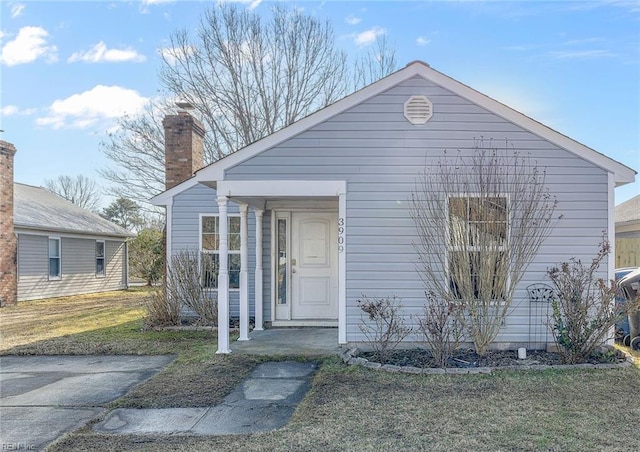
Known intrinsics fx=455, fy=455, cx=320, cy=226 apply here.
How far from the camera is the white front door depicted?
9281 mm

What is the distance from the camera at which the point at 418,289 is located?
7047mm

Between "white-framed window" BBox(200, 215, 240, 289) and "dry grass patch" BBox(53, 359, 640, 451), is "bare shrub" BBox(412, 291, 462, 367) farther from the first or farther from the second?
"white-framed window" BBox(200, 215, 240, 289)

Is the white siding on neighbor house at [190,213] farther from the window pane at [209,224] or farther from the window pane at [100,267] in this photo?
the window pane at [100,267]

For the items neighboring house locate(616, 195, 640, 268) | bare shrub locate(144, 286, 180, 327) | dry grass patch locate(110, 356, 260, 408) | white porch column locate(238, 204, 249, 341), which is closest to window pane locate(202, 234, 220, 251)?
bare shrub locate(144, 286, 180, 327)

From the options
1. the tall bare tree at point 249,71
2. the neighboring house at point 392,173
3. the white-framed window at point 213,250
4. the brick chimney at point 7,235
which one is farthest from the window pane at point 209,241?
the tall bare tree at point 249,71

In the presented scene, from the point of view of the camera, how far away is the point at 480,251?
6.51 metres

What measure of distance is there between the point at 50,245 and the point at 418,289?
15.3m

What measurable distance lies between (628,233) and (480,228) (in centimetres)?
1254

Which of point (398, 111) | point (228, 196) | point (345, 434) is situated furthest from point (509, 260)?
point (228, 196)

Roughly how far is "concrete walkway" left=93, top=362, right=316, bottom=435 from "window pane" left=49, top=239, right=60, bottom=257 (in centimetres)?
1461

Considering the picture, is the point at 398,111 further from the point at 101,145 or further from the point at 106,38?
the point at 101,145

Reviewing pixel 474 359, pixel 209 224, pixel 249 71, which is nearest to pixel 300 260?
pixel 209 224

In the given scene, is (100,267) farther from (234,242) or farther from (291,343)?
(291,343)

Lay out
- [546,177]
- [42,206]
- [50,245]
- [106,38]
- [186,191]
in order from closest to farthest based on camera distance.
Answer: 1. [546,177]
2. [186,191]
3. [106,38]
4. [50,245]
5. [42,206]
